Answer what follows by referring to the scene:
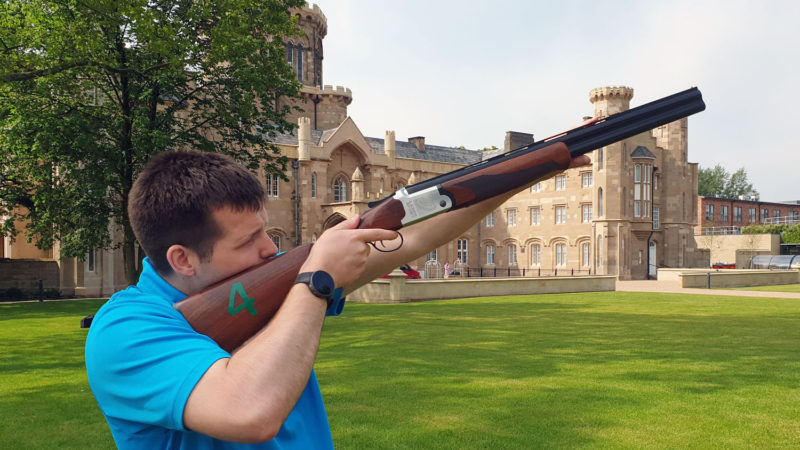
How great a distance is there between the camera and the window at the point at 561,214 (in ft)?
172

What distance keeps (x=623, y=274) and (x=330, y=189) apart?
24.9m

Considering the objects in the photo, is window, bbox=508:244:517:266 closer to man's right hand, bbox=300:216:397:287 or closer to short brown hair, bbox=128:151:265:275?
man's right hand, bbox=300:216:397:287

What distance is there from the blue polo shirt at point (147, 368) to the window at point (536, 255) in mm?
54262

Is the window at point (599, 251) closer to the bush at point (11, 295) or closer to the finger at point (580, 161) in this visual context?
the bush at point (11, 295)

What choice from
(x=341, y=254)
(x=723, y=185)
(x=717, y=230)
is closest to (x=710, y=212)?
(x=717, y=230)

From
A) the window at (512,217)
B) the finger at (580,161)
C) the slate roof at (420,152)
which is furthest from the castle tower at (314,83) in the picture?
the finger at (580,161)

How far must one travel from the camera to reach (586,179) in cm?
5131

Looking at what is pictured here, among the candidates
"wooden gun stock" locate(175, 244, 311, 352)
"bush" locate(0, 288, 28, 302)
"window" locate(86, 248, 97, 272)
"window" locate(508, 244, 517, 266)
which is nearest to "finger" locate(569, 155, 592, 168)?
"wooden gun stock" locate(175, 244, 311, 352)

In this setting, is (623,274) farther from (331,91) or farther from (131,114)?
(131,114)

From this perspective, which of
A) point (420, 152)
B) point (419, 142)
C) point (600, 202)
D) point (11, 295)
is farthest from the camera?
point (419, 142)

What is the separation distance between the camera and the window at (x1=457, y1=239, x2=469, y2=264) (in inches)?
2298

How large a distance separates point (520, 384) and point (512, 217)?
49936 millimetres

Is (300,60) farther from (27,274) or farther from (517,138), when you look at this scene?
(27,274)

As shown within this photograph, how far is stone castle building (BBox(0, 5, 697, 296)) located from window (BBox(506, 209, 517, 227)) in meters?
0.12
